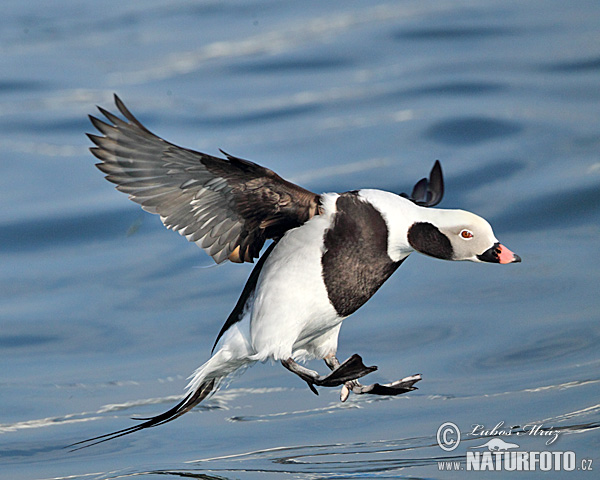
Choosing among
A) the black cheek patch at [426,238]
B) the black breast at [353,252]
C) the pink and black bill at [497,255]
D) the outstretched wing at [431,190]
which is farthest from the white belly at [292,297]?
the outstretched wing at [431,190]

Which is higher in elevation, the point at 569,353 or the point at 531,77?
the point at 531,77

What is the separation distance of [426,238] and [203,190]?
772 millimetres

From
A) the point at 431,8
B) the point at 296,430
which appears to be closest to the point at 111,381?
the point at 296,430

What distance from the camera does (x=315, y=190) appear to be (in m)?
7.48

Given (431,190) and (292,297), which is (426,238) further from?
(431,190)

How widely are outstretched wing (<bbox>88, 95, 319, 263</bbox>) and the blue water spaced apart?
3.10ft

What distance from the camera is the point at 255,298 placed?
363 cm

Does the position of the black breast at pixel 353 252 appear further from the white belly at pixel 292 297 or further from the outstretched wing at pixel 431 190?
the outstretched wing at pixel 431 190

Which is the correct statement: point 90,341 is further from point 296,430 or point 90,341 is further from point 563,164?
point 563,164

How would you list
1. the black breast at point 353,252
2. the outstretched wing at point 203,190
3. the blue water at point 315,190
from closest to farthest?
the outstretched wing at point 203,190 → the black breast at point 353,252 → the blue water at point 315,190

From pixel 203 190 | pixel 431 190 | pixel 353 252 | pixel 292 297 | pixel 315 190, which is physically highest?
pixel 315 190

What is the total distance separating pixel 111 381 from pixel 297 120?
4612 mm

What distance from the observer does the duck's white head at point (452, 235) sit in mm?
3465

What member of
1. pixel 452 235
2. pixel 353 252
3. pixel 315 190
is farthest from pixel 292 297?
pixel 315 190
